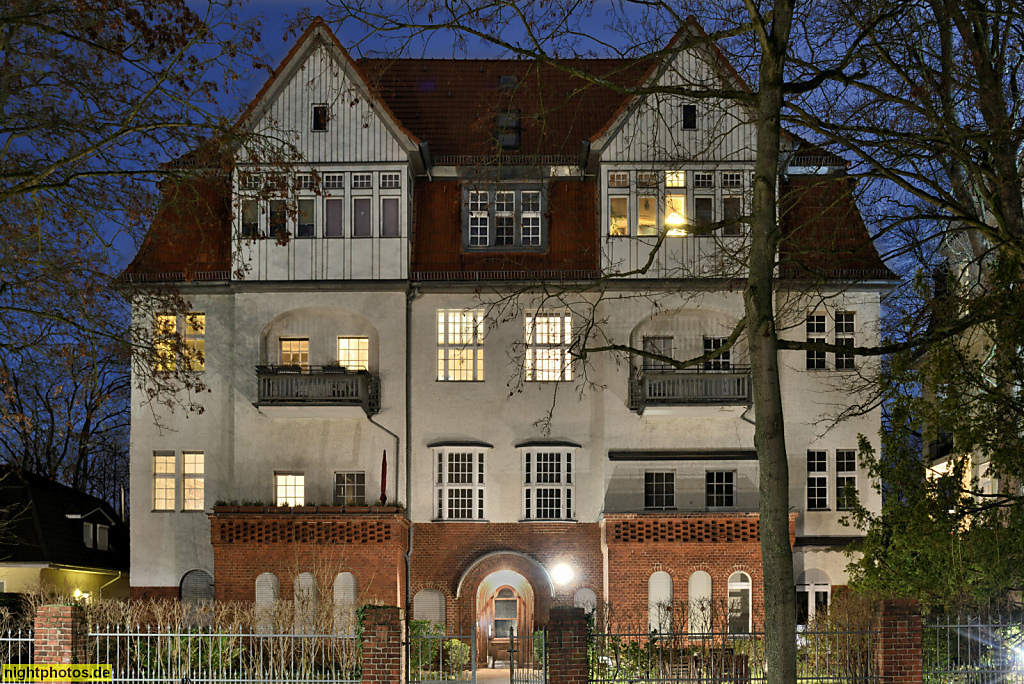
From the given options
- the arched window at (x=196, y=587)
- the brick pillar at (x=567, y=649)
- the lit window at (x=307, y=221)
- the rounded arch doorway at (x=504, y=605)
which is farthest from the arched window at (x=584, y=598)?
the brick pillar at (x=567, y=649)

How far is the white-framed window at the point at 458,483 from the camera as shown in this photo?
33.8m

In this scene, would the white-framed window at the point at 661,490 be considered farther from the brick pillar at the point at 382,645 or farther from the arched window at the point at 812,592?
the brick pillar at the point at 382,645

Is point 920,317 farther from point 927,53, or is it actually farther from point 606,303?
point 606,303

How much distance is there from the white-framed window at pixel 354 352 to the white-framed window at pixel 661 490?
8.95m

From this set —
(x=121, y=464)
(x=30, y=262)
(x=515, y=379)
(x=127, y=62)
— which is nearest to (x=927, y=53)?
(x=127, y=62)

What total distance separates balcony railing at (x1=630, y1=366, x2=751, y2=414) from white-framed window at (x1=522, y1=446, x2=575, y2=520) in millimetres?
2977

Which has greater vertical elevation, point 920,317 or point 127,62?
point 127,62

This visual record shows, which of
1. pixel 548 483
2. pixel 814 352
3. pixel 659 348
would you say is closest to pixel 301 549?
pixel 548 483

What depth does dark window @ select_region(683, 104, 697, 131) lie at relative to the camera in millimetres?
33750

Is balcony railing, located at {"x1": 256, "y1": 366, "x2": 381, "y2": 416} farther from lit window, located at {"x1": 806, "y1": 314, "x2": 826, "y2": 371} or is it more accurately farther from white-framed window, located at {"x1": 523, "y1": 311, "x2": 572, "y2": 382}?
lit window, located at {"x1": 806, "y1": 314, "x2": 826, "y2": 371}

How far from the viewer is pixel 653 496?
111 feet

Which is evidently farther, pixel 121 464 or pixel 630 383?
pixel 121 464

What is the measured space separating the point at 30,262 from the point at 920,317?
1429 centimetres

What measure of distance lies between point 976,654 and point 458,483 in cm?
1733
